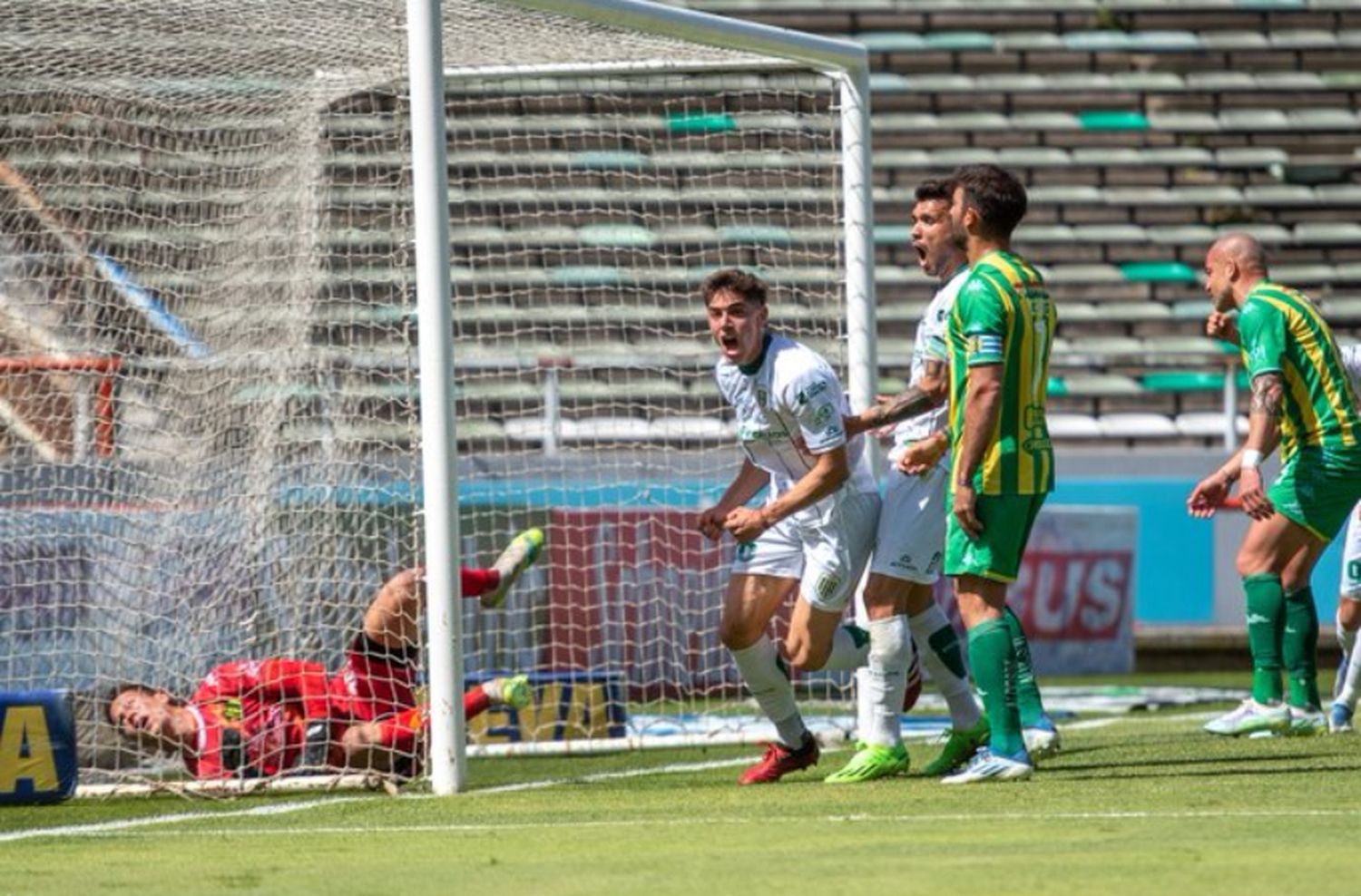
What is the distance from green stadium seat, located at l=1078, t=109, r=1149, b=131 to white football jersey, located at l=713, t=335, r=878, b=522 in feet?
42.0

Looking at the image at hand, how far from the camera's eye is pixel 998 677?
728 centimetres

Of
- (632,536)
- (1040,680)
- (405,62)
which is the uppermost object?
(405,62)

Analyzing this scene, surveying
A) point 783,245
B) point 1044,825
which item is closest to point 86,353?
point 783,245

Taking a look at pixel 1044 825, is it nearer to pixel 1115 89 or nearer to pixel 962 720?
pixel 962 720

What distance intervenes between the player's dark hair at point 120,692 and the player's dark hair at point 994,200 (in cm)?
349

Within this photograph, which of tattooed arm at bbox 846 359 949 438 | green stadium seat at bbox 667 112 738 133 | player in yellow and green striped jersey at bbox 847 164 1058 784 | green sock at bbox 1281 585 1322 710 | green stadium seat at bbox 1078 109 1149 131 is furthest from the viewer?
green stadium seat at bbox 1078 109 1149 131

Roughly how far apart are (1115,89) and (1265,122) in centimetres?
127

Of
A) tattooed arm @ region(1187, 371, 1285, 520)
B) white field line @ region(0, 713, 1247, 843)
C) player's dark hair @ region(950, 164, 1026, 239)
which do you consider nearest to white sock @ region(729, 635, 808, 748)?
white field line @ region(0, 713, 1247, 843)

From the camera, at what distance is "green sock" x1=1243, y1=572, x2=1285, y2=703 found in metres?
9.16

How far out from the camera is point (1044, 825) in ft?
20.0

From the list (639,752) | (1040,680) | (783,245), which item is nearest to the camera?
(639,752)

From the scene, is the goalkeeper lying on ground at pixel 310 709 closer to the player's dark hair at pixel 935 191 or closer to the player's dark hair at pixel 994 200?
the player's dark hair at pixel 935 191

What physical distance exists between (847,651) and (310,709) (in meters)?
1.94

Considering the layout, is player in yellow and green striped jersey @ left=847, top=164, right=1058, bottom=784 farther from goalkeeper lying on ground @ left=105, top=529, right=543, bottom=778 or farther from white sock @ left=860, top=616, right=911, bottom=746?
goalkeeper lying on ground @ left=105, top=529, right=543, bottom=778
